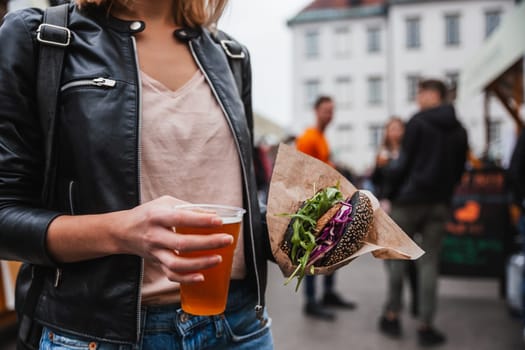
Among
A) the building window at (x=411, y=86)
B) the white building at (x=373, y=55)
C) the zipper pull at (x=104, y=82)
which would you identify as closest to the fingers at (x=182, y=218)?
the zipper pull at (x=104, y=82)

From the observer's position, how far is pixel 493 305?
16.8ft

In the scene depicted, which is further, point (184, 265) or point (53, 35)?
point (53, 35)

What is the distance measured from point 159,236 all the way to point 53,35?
0.52m

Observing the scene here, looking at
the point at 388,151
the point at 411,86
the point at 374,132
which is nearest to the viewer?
the point at 388,151

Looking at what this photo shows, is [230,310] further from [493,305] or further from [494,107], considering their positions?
[494,107]

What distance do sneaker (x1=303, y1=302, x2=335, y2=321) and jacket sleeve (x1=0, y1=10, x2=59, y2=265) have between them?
157 inches

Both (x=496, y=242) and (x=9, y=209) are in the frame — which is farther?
(x=496, y=242)

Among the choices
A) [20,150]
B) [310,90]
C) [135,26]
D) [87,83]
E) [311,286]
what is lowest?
[311,286]

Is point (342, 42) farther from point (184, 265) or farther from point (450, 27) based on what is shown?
point (184, 265)

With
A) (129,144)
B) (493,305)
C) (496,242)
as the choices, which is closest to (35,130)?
(129,144)

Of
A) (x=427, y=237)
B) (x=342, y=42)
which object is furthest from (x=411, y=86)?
(x=427, y=237)

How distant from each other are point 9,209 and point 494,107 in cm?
3046

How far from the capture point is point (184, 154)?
1.12m

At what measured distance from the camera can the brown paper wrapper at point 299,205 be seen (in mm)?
1041
